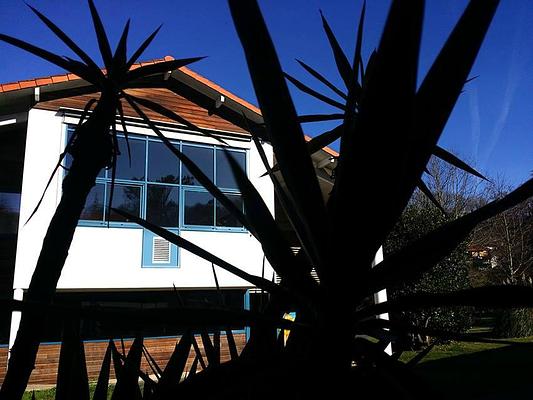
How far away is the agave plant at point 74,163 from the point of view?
1.11m

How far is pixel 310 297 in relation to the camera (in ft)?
2.55

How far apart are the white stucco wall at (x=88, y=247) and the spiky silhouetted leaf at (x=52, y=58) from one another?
23.7 feet

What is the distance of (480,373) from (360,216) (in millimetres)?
9463

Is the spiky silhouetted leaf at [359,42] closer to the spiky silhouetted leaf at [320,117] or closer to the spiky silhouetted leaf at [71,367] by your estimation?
the spiky silhouetted leaf at [320,117]

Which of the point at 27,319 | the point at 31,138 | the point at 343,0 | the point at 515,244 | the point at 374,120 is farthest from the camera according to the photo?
the point at 515,244

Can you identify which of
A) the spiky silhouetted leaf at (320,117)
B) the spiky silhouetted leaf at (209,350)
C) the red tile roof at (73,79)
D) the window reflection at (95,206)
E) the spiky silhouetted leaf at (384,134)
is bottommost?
the spiky silhouetted leaf at (209,350)

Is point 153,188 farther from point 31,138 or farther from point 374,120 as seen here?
point 374,120

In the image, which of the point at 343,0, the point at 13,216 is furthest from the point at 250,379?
the point at 13,216

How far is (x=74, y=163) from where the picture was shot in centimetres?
126

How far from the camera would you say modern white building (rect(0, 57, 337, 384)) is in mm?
9047

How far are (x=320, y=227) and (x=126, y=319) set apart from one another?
0.32 meters

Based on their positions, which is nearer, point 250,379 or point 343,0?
point 250,379

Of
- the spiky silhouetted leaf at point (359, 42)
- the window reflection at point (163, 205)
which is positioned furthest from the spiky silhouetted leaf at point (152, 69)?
the window reflection at point (163, 205)

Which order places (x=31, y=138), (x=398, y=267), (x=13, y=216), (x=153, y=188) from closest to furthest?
(x=398, y=267) < (x=31, y=138) < (x=153, y=188) < (x=13, y=216)
